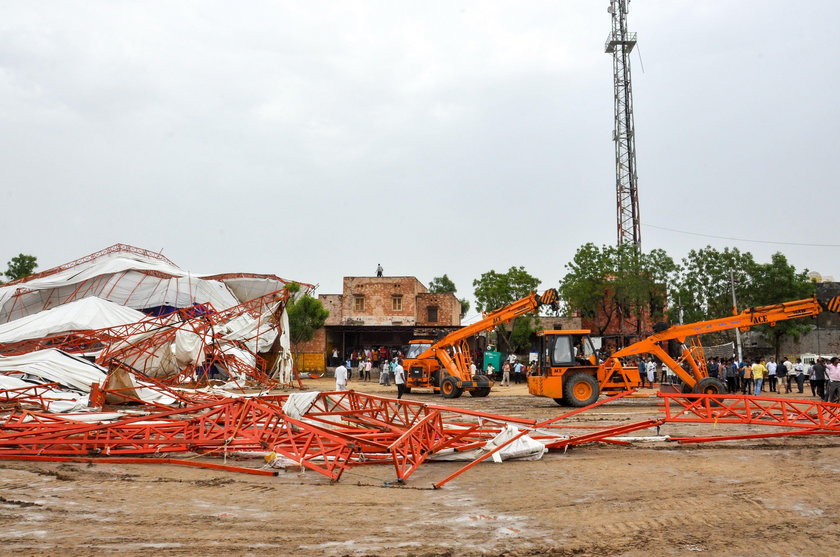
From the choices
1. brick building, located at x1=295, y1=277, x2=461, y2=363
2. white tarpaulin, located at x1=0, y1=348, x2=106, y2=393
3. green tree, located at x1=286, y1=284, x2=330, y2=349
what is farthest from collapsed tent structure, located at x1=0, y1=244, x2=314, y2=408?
brick building, located at x1=295, y1=277, x2=461, y2=363

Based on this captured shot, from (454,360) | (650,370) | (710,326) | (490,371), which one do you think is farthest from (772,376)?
(490,371)

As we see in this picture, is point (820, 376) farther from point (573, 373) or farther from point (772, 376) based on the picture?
point (573, 373)

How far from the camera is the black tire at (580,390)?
19.0 meters

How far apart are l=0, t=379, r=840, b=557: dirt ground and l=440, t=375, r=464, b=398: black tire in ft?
50.4

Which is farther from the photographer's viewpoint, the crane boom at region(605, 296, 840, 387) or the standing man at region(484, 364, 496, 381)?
the standing man at region(484, 364, 496, 381)

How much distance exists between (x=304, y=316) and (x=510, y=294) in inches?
582

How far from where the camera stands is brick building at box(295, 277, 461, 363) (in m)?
47.1

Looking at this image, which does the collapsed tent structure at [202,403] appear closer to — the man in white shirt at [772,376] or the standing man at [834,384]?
the standing man at [834,384]

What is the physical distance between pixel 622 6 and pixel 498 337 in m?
26.8

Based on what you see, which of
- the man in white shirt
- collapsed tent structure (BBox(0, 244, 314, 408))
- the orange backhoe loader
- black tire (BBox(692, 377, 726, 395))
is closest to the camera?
the orange backhoe loader

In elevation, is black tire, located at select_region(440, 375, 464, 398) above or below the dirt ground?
above

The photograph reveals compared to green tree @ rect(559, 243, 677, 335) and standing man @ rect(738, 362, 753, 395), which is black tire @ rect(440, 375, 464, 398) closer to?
standing man @ rect(738, 362, 753, 395)

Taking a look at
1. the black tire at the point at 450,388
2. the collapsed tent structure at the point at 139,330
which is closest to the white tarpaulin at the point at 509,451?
the collapsed tent structure at the point at 139,330

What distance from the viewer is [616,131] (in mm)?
46656
